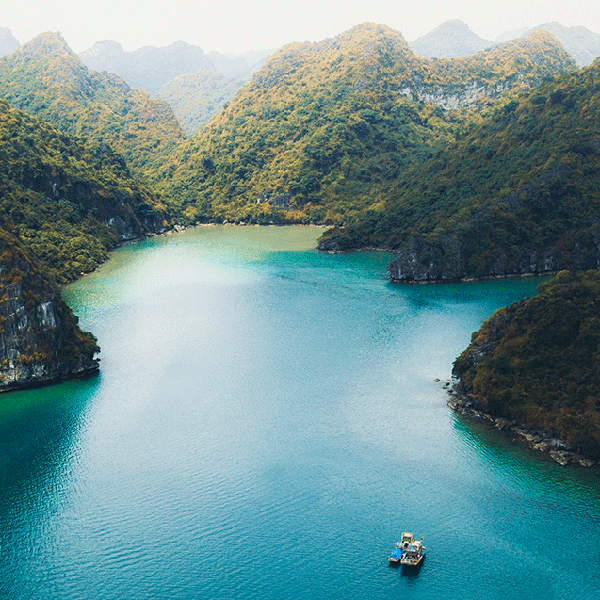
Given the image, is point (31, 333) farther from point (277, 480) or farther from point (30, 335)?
point (277, 480)

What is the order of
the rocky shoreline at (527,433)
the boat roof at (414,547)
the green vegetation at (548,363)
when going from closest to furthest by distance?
1. the boat roof at (414,547)
2. the rocky shoreline at (527,433)
3. the green vegetation at (548,363)

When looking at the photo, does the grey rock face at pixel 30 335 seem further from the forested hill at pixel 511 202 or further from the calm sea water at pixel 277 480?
the forested hill at pixel 511 202

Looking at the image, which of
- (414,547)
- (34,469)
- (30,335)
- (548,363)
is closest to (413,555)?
(414,547)

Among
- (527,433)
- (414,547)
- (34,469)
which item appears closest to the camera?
(414,547)

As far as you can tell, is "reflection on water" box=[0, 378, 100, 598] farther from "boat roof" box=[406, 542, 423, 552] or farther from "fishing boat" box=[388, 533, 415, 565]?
"boat roof" box=[406, 542, 423, 552]

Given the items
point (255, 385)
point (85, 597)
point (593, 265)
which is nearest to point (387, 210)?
point (593, 265)

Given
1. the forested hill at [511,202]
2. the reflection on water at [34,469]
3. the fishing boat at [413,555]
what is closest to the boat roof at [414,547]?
the fishing boat at [413,555]

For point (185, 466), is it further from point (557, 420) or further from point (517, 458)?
point (557, 420)
